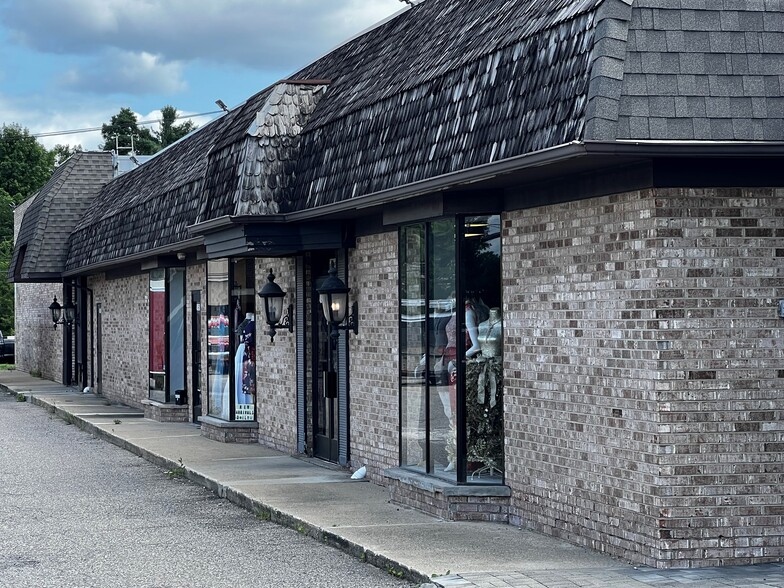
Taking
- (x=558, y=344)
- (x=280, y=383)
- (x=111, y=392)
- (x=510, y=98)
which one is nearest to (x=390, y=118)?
(x=510, y=98)

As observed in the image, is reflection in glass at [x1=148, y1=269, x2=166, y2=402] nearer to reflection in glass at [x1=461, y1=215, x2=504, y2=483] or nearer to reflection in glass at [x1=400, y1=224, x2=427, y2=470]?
reflection in glass at [x1=400, y1=224, x2=427, y2=470]

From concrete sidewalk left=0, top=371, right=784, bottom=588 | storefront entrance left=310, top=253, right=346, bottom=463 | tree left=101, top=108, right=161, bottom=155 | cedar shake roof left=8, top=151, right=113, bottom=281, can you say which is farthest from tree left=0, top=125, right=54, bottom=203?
storefront entrance left=310, top=253, right=346, bottom=463

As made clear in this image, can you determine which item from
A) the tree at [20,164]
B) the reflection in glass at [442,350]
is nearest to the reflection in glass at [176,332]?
the reflection in glass at [442,350]

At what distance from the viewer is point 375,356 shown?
14117 millimetres

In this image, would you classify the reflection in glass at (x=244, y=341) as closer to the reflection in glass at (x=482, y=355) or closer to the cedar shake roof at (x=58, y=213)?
the reflection in glass at (x=482, y=355)

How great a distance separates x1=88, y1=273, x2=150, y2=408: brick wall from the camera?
2595 cm

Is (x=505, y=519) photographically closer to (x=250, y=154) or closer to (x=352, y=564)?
(x=352, y=564)

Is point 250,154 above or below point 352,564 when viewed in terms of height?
above

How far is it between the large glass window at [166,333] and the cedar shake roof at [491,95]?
686 cm

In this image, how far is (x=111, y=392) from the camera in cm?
2955

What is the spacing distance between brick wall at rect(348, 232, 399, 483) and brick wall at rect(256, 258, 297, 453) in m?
2.24

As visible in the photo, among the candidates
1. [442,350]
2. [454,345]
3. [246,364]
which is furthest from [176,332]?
[454,345]

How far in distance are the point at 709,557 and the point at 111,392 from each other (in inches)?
886

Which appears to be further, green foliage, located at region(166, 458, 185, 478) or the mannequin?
green foliage, located at region(166, 458, 185, 478)
